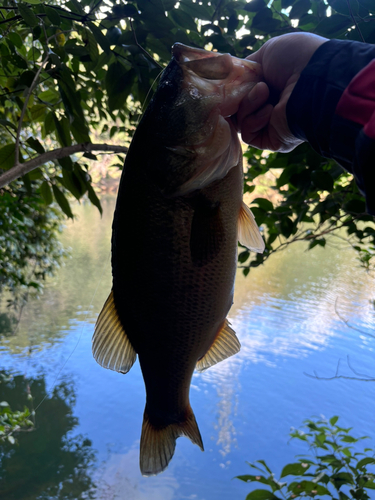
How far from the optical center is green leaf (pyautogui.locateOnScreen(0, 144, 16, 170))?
141 centimetres

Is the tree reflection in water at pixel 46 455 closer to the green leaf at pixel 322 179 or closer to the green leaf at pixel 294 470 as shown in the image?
the green leaf at pixel 294 470

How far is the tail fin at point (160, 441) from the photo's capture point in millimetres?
860

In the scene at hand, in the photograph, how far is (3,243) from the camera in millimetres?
4176

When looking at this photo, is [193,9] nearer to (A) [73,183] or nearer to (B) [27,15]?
(B) [27,15]

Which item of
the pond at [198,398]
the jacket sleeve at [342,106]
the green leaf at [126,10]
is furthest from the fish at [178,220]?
the pond at [198,398]

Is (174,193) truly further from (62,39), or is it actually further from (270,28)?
(62,39)

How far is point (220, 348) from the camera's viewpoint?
0.94m

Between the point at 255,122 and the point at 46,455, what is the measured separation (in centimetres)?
418

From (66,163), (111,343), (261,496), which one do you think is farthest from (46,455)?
(111,343)

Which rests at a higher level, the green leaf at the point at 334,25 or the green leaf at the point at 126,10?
the green leaf at the point at 126,10

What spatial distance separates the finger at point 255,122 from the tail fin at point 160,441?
64 cm

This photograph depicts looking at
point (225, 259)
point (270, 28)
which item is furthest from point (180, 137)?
point (270, 28)

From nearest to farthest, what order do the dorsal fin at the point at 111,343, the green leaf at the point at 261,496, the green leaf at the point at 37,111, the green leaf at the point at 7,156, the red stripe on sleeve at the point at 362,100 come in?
the red stripe on sleeve at the point at 362,100 < the dorsal fin at the point at 111,343 < the green leaf at the point at 7,156 < the green leaf at the point at 37,111 < the green leaf at the point at 261,496

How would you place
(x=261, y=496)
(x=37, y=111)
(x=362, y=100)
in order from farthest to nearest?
(x=261, y=496), (x=37, y=111), (x=362, y=100)
